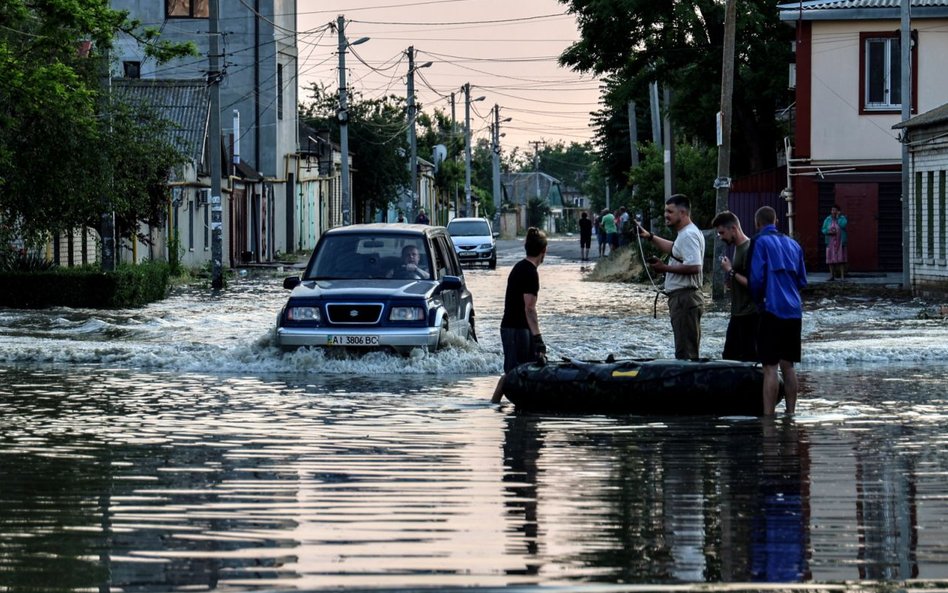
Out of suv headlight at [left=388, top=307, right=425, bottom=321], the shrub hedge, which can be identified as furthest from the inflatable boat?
the shrub hedge

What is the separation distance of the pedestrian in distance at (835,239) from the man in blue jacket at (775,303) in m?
24.2

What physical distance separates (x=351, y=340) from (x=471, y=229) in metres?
40.1

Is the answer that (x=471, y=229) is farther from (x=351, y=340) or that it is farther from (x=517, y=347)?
(x=517, y=347)

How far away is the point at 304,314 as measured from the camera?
61.8ft

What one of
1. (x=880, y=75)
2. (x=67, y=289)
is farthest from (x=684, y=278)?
(x=880, y=75)

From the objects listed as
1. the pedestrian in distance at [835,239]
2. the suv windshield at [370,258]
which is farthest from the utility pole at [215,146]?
the suv windshield at [370,258]

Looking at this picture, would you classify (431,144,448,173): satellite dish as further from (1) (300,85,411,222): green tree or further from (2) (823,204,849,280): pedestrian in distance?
(2) (823,204,849,280): pedestrian in distance

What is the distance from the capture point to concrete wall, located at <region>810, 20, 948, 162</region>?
39500 mm

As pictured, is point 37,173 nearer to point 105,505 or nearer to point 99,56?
point 99,56

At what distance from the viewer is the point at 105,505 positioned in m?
9.18

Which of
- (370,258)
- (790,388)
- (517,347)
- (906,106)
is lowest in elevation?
(790,388)

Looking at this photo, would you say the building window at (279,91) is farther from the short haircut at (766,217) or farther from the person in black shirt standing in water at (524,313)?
the short haircut at (766,217)

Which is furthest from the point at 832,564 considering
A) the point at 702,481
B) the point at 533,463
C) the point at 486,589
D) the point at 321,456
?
the point at 321,456

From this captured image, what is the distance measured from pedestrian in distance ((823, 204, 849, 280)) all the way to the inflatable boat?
950 inches
